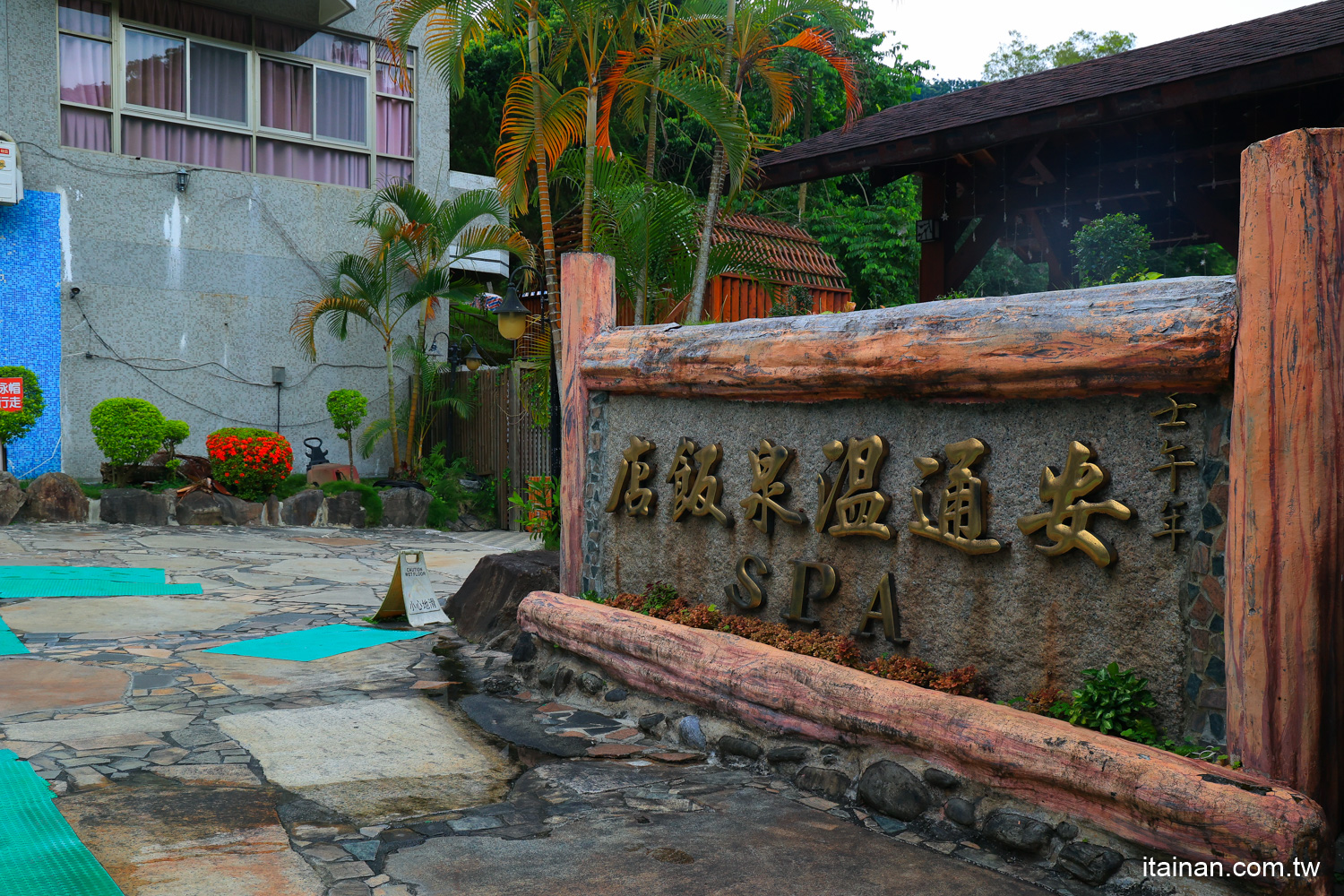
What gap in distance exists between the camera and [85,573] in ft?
27.8

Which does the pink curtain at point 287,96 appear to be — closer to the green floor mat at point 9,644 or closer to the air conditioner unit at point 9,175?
the air conditioner unit at point 9,175

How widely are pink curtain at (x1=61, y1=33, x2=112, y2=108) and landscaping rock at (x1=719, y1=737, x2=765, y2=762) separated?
481 inches

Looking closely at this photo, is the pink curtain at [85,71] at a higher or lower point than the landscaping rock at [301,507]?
higher

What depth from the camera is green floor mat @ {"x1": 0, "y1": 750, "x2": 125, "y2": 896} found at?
3051 mm

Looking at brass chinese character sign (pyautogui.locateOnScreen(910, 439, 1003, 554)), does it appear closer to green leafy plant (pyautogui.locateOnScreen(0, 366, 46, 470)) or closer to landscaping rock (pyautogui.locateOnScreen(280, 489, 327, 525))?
landscaping rock (pyautogui.locateOnScreen(280, 489, 327, 525))

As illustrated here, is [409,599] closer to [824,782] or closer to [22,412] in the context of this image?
[824,782]

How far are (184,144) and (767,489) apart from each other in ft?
38.4

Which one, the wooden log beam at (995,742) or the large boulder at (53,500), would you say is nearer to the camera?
the wooden log beam at (995,742)

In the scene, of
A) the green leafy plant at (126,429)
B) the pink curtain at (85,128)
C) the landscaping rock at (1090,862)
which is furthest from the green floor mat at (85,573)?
the landscaping rock at (1090,862)

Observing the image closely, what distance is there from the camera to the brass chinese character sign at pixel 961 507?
386 centimetres

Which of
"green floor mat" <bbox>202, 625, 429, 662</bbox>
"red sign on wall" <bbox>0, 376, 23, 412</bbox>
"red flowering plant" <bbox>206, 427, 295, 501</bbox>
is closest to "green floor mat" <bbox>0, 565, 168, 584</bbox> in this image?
"green floor mat" <bbox>202, 625, 429, 662</bbox>

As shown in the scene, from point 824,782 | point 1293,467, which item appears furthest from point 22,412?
point 1293,467

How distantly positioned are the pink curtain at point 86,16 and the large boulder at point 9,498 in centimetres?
556

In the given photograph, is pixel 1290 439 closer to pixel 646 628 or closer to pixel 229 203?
pixel 646 628
